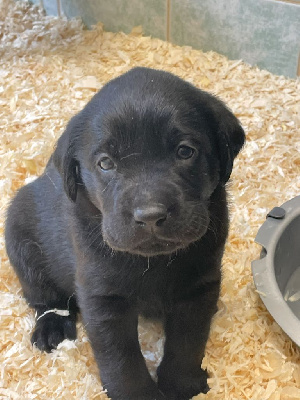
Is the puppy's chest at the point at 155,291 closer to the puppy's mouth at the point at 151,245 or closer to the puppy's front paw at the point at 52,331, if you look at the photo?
the puppy's mouth at the point at 151,245

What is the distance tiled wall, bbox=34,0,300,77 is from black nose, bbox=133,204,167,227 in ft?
7.94

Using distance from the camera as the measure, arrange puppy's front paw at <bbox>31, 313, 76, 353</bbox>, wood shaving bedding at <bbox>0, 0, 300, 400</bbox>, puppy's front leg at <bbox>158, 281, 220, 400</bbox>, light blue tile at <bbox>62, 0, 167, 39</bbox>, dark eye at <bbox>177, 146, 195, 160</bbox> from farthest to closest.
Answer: light blue tile at <bbox>62, 0, 167, 39</bbox> → puppy's front paw at <bbox>31, 313, 76, 353</bbox> → wood shaving bedding at <bbox>0, 0, 300, 400</bbox> → puppy's front leg at <bbox>158, 281, 220, 400</bbox> → dark eye at <bbox>177, 146, 195, 160</bbox>

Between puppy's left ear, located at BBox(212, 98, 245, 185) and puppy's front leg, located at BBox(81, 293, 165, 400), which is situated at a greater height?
puppy's left ear, located at BBox(212, 98, 245, 185)

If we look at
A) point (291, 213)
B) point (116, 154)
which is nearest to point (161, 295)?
point (116, 154)

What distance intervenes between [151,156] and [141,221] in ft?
Answer: 0.62

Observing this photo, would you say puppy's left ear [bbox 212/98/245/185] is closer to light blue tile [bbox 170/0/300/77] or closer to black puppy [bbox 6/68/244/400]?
black puppy [bbox 6/68/244/400]

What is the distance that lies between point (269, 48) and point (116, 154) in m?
2.35

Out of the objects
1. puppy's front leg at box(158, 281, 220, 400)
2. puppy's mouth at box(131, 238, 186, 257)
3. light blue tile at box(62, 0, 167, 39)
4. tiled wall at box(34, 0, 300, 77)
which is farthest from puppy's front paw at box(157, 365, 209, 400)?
light blue tile at box(62, 0, 167, 39)

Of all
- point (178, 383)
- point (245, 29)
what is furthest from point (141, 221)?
point (245, 29)

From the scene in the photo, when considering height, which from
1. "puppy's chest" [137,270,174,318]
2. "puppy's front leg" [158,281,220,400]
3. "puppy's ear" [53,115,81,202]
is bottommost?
"puppy's front leg" [158,281,220,400]

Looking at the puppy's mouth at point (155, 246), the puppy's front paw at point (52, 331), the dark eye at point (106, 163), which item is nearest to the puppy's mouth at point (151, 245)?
the puppy's mouth at point (155, 246)

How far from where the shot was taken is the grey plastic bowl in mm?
1904

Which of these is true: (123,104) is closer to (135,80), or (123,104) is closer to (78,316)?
(135,80)

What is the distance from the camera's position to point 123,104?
4.91 feet
